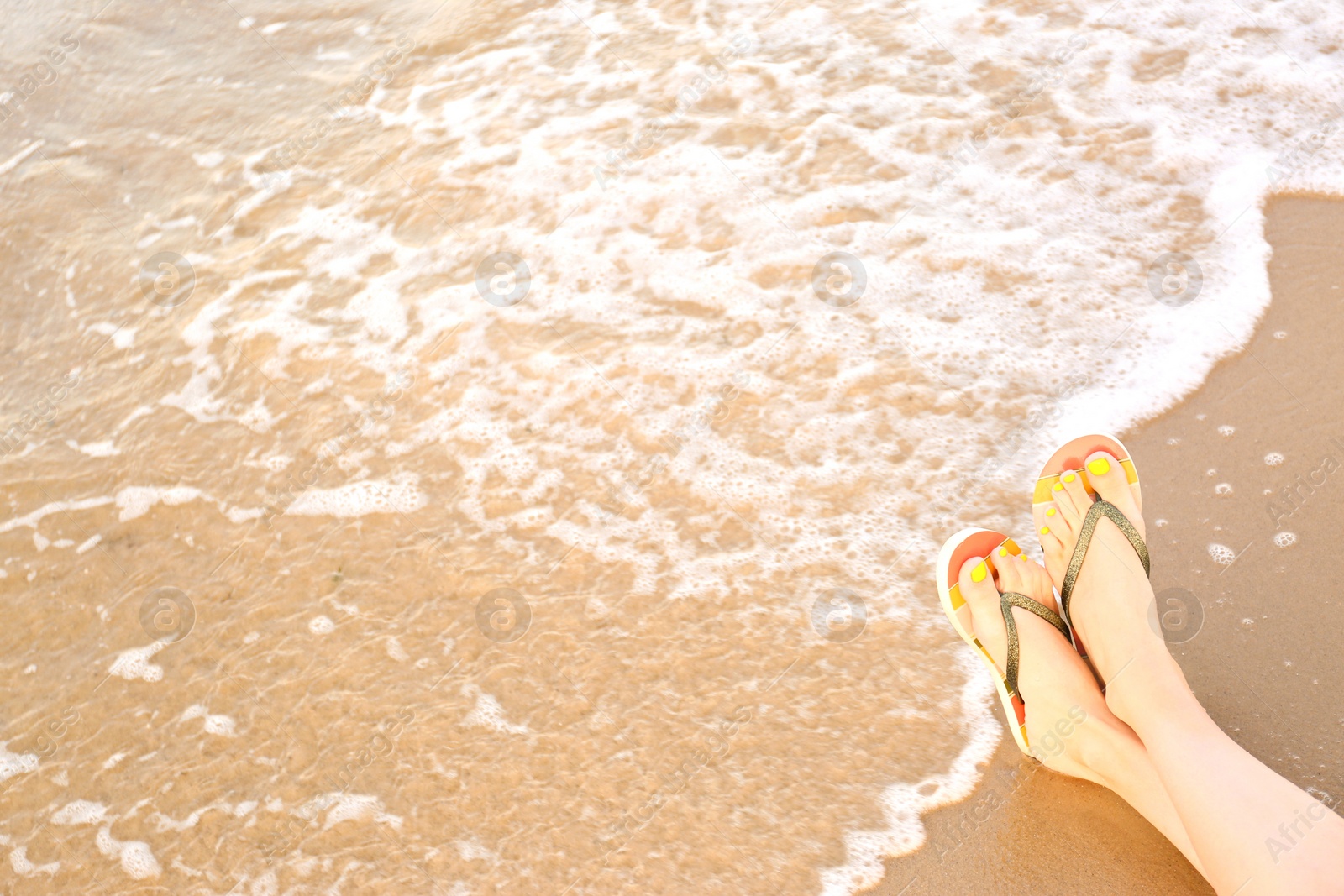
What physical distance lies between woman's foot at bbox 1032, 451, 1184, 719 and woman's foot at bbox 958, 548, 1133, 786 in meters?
0.05

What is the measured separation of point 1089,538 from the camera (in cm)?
205

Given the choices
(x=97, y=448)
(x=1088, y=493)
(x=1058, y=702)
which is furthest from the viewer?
(x=97, y=448)

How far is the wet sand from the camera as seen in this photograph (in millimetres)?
1810

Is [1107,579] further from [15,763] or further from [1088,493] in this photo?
[15,763]

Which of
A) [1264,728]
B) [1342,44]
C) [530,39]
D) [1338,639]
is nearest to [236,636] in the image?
[1264,728]

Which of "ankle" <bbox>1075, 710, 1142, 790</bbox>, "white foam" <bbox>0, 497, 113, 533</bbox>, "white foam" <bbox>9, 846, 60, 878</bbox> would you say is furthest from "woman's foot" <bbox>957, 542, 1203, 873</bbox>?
"white foam" <bbox>0, 497, 113, 533</bbox>

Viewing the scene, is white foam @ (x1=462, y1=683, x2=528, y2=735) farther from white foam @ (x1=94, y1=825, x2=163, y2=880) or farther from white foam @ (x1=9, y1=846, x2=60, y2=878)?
white foam @ (x1=9, y1=846, x2=60, y2=878)

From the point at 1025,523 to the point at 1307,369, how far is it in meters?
0.92

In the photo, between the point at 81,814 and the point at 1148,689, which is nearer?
the point at 1148,689

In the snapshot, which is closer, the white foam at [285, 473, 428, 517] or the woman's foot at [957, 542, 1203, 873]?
the woman's foot at [957, 542, 1203, 873]

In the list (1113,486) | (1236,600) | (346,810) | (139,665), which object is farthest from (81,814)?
(1236,600)

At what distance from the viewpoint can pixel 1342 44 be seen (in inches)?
134

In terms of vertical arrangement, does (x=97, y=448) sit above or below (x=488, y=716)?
above

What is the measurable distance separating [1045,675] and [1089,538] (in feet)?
1.09
